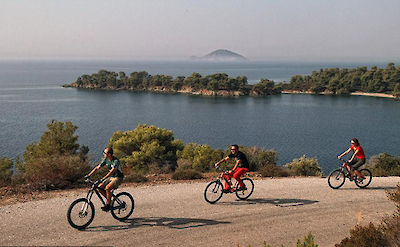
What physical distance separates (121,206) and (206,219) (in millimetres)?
2267

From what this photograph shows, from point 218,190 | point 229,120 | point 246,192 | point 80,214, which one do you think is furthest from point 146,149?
point 229,120

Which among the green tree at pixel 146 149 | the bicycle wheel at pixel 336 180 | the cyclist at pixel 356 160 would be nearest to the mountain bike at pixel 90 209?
the bicycle wheel at pixel 336 180

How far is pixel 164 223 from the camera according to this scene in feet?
29.4

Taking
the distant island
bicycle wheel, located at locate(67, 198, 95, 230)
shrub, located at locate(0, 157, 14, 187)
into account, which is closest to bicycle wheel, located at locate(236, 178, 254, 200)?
bicycle wheel, located at locate(67, 198, 95, 230)

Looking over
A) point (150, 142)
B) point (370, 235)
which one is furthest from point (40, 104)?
point (370, 235)

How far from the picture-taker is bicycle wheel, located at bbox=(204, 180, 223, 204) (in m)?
10.5

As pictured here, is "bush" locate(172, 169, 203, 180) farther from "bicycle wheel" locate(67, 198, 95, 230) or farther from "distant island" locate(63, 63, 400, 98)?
"distant island" locate(63, 63, 400, 98)

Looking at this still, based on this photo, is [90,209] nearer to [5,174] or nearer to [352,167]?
[352,167]

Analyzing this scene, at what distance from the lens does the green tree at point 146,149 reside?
27469 mm

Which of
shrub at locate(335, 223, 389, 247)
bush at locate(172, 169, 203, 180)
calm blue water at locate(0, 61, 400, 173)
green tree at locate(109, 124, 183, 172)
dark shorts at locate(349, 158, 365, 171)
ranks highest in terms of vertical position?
dark shorts at locate(349, 158, 365, 171)

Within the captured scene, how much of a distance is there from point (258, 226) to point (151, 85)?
5747 inches

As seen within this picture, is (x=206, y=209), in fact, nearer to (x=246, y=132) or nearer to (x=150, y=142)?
(x=150, y=142)

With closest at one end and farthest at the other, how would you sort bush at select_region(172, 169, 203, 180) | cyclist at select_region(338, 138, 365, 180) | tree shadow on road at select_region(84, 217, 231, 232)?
tree shadow on road at select_region(84, 217, 231, 232) → cyclist at select_region(338, 138, 365, 180) → bush at select_region(172, 169, 203, 180)

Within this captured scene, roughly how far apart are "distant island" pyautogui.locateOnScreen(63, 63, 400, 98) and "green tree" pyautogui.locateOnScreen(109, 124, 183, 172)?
348 feet
